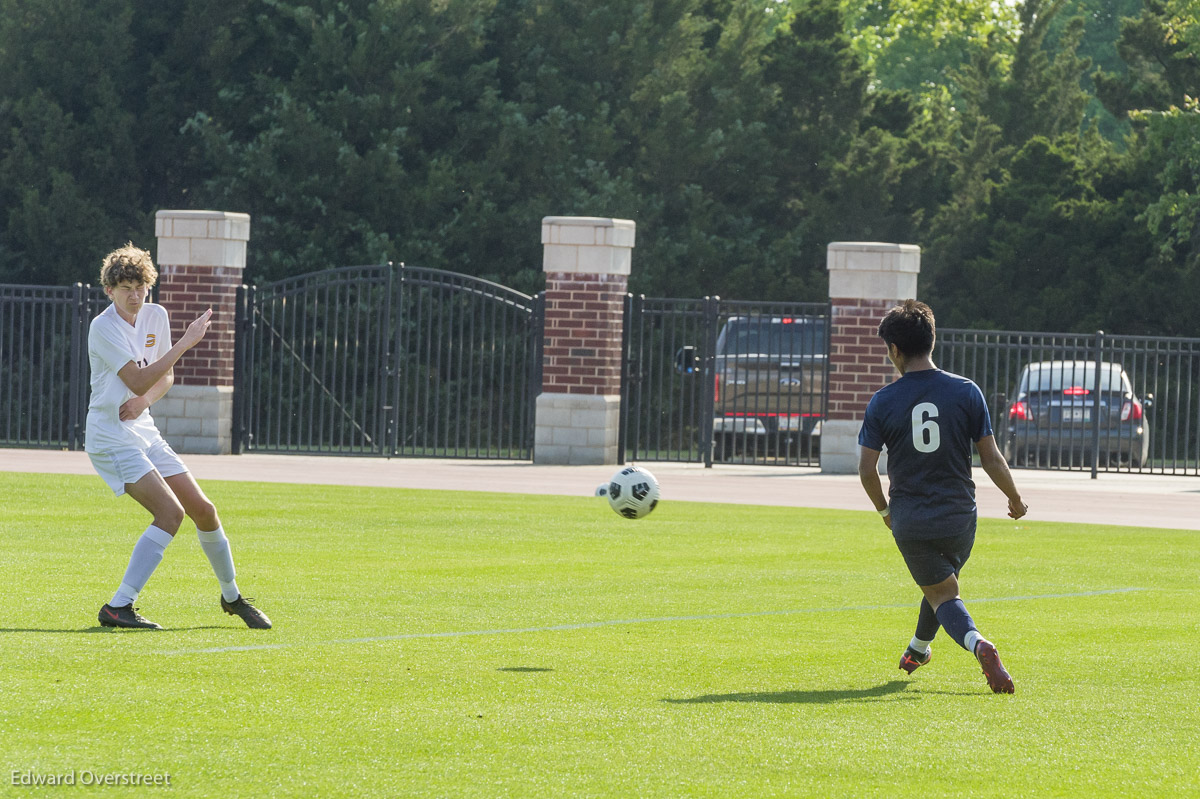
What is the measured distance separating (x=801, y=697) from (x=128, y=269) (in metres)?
3.72

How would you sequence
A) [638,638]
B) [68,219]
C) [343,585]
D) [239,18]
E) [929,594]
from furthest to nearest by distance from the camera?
1. [239,18]
2. [68,219]
3. [343,585]
4. [638,638]
5. [929,594]

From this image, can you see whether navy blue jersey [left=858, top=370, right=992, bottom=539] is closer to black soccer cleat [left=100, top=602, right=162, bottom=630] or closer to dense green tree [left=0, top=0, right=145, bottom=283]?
black soccer cleat [left=100, top=602, right=162, bottom=630]

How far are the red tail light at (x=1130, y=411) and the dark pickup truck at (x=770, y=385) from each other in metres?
4.06

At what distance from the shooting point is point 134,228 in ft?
107

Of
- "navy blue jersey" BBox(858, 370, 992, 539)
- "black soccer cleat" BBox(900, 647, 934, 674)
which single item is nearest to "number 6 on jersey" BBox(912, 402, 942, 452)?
"navy blue jersey" BBox(858, 370, 992, 539)

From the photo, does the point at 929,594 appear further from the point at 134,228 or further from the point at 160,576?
the point at 134,228

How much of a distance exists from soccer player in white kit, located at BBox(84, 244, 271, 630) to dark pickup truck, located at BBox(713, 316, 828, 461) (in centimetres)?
1406

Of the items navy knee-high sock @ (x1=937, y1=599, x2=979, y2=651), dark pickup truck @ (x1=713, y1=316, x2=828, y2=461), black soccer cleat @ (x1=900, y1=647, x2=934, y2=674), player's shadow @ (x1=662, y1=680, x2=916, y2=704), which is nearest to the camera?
player's shadow @ (x1=662, y1=680, x2=916, y2=704)

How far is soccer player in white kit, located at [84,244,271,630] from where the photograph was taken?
8.23 meters

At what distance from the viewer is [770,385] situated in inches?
899

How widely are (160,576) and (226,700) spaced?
429 centimetres

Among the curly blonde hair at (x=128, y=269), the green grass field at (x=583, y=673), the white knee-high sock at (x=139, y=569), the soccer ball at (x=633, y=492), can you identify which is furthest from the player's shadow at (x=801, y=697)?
the curly blonde hair at (x=128, y=269)

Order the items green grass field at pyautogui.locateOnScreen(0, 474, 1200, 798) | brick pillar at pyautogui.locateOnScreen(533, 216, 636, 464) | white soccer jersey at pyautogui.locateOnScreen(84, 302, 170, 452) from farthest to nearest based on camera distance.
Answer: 1. brick pillar at pyautogui.locateOnScreen(533, 216, 636, 464)
2. white soccer jersey at pyautogui.locateOnScreen(84, 302, 170, 452)
3. green grass field at pyautogui.locateOnScreen(0, 474, 1200, 798)

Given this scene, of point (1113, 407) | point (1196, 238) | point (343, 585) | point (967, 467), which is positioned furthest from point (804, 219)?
point (967, 467)
